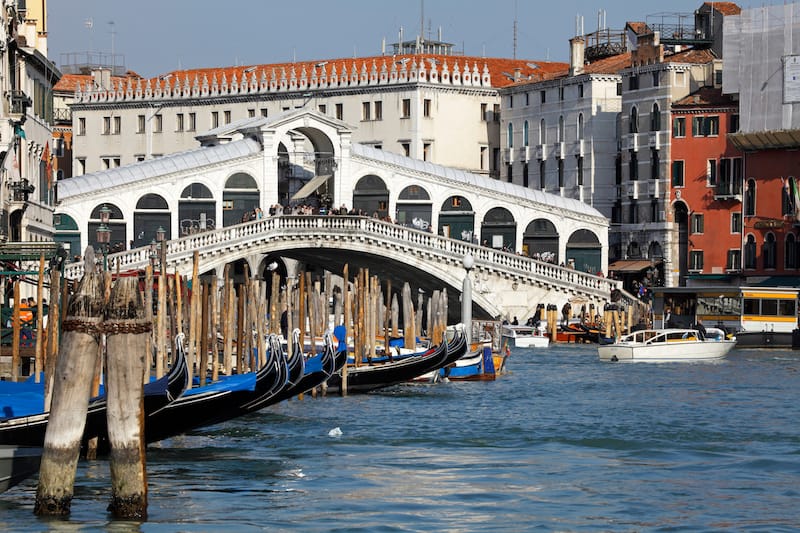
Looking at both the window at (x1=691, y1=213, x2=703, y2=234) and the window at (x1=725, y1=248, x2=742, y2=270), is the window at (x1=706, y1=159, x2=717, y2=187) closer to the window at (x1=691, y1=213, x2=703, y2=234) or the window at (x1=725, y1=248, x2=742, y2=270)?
the window at (x1=691, y1=213, x2=703, y2=234)

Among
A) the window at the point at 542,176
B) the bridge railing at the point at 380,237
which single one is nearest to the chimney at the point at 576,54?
the window at the point at 542,176

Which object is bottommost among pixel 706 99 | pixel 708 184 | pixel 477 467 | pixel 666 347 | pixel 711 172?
pixel 477 467

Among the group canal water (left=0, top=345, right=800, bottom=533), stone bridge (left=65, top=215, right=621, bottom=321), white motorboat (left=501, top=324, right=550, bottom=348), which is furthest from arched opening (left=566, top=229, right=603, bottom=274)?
canal water (left=0, top=345, right=800, bottom=533)

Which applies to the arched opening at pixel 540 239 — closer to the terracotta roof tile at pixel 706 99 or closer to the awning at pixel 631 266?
the awning at pixel 631 266

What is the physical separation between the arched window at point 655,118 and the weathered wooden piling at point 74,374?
1410 inches

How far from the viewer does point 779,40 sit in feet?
151

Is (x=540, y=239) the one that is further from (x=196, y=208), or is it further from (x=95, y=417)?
(x=95, y=417)

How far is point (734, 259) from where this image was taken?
4806 centimetres

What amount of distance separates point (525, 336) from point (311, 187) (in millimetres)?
7911

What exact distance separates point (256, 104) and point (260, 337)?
111ft

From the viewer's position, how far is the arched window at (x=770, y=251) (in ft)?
154

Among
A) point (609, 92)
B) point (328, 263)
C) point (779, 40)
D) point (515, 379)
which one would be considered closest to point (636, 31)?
point (609, 92)

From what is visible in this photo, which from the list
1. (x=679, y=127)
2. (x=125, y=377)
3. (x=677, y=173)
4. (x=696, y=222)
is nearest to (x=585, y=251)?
(x=696, y=222)

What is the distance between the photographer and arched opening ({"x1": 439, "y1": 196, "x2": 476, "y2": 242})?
1900 inches
